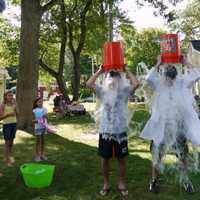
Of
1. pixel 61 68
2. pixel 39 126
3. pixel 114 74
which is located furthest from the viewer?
pixel 61 68

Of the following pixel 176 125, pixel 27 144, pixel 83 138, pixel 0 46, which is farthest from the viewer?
pixel 0 46

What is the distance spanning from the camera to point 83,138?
12.3 m

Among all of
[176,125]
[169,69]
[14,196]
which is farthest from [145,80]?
[14,196]

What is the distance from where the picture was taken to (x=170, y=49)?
5.86m

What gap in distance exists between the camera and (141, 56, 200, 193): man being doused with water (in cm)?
566

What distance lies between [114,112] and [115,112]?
0.05ft

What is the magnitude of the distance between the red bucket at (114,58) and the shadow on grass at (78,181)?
182cm

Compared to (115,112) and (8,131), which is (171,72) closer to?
(115,112)

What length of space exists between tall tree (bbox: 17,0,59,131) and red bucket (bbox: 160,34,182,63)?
8.26 m

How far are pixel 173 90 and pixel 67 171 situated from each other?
111 inches

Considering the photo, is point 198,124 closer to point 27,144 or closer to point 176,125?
point 176,125

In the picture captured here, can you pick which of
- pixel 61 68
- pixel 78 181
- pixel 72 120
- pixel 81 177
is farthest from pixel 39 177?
pixel 61 68

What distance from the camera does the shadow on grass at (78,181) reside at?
19.5 ft

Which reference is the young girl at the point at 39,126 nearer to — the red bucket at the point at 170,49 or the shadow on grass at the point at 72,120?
the red bucket at the point at 170,49
